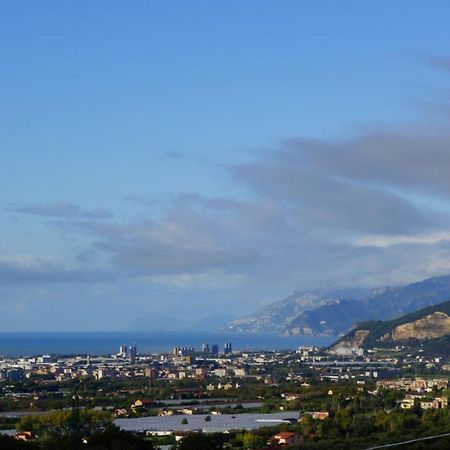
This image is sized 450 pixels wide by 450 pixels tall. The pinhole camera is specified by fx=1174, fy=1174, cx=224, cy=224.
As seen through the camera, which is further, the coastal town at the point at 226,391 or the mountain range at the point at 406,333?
the mountain range at the point at 406,333

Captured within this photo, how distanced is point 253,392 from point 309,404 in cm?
1180

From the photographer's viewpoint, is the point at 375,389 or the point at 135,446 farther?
the point at 375,389

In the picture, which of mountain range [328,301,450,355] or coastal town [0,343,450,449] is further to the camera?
mountain range [328,301,450,355]

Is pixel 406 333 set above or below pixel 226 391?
above

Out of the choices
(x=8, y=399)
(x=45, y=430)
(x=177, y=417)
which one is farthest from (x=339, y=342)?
(x=45, y=430)

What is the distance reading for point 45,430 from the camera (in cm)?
3234

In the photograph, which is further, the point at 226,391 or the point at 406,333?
the point at 406,333

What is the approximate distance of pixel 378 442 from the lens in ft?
68.1

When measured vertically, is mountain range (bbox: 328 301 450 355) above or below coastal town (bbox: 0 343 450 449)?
above

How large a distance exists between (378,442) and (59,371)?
6163cm

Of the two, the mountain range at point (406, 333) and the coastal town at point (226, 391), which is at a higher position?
the mountain range at point (406, 333)

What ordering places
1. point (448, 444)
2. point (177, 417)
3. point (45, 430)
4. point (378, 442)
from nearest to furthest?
1. point (448, 444)
2. point (378, 442)
3. point (45, 430)
4. point (177, 417)

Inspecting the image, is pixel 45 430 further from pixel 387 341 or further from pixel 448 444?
pixel 387 341

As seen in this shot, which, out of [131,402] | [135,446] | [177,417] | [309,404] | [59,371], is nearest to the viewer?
[135,446]
